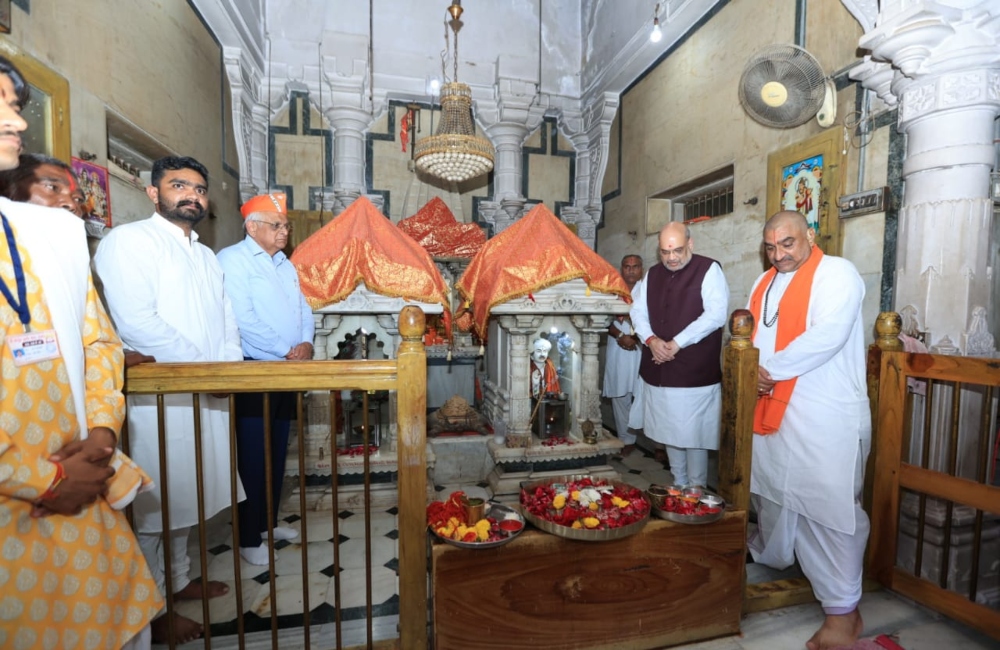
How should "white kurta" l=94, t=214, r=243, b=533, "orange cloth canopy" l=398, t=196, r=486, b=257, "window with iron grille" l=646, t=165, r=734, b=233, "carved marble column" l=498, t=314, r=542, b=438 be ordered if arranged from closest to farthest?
"white kurta" l=94, t=214, r=243, b=533 → "carved marble column" l=498, t=314, r=542, b=438 → "window with iron grille" l=646, t=165, r=734, b=233 → "orange cloth canopy" l=398, t=196, r=486, b=257

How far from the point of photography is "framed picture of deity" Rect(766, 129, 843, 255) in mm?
3129

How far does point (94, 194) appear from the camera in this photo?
2750mm

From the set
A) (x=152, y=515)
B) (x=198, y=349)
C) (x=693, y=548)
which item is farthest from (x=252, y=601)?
(x=693, y=548)

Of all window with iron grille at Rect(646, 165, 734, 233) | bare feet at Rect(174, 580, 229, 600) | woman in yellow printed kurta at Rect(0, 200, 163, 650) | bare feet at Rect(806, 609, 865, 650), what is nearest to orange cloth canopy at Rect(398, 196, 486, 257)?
window with iron grille at Rect(646, 165, 734, 233)

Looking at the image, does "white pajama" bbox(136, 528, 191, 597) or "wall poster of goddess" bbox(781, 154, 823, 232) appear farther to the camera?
"wall poster of goddess" bbox(781, 154, 823, 232)

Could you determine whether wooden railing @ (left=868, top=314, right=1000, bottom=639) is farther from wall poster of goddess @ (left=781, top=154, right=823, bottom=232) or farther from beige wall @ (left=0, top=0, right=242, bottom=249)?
beige wall @ (left=0, top=0, right=242, bottom=249)

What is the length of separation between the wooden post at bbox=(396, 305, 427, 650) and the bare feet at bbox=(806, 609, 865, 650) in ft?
5.19

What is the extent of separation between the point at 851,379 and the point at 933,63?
1754 mm

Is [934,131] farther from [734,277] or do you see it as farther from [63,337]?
[63,337]

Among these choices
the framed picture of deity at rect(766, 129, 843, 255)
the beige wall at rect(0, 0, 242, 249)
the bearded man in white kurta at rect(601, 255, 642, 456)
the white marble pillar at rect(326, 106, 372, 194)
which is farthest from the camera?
the white marble pillar at rect(326, 106, 372, 194)

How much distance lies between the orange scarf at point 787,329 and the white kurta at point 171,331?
99.4 inches

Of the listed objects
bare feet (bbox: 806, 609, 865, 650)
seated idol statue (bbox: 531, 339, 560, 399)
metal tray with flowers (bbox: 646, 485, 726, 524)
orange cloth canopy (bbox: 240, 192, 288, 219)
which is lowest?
bare feet (bbox: 806, 609, 865, 650)

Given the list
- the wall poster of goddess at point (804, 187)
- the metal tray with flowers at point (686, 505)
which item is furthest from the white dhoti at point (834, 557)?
the wall poster of goddess at point (804, 187)

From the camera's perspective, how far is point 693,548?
1.86 meters
